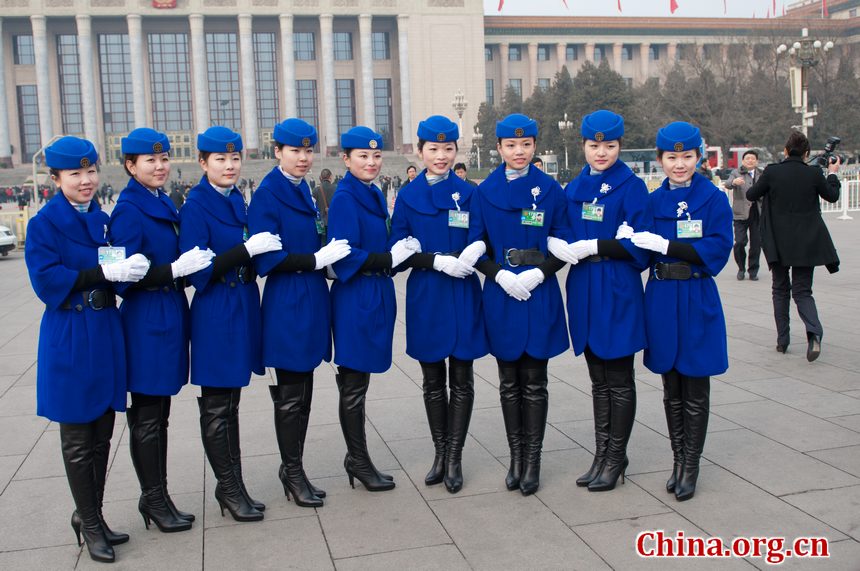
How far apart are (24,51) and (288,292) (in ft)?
240

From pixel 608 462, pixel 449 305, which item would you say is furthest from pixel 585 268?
pixel 608 462

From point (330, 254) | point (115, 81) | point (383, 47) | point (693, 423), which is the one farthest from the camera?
point (383, 47)

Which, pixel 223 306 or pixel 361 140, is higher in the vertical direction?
pixel 361 140

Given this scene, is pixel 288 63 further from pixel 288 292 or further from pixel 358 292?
pixel 288 292

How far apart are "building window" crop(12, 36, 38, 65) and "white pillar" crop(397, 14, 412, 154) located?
1110 inches

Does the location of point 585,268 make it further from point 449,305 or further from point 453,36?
point 453,36

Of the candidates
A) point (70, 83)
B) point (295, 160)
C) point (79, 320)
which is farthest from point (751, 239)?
point (70, 83)

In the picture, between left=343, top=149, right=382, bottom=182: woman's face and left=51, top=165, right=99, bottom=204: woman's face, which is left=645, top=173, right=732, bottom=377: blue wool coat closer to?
left=343, top=149, right=382, bottom=182: woman's face

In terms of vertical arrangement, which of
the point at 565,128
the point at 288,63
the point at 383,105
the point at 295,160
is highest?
the point at 288,63

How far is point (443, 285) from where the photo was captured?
4.78 m

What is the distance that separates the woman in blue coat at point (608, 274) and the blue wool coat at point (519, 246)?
99 millimetres

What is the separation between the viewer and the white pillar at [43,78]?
210 ft

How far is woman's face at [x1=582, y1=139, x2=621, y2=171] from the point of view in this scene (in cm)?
466

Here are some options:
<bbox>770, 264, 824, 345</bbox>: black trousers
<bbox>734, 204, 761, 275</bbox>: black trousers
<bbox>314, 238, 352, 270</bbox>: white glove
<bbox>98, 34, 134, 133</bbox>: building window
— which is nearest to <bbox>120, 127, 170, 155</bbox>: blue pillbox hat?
<bbox>314, 238, 352, 270</bbox>: white glove
